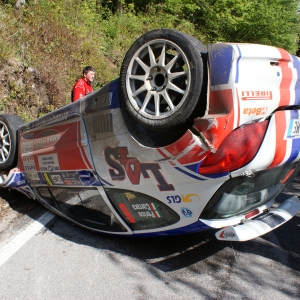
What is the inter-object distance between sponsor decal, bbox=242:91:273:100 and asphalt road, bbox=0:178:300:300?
65.2 inches

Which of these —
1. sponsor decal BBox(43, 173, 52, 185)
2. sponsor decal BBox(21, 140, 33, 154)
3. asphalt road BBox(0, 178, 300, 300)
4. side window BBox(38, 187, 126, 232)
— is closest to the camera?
asphalt road BBox(0, 178, 300, 300)

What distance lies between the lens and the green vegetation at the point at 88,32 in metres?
8.57

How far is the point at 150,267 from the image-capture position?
11.6 feet

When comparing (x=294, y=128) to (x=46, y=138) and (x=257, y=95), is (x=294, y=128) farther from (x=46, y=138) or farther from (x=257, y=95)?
(x=46, y=138)

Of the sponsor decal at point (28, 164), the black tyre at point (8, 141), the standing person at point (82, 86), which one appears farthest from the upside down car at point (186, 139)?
the standing person at point (82, 86)

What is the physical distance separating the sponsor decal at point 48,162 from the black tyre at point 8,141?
33.8 inches

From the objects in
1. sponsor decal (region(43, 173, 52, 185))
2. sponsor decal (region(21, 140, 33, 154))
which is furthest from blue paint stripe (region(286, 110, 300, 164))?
sponsor decal (region(21, 140, 33, 154))

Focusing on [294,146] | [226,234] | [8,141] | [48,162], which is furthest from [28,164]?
[294,146]

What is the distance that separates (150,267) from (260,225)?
116 centimetres

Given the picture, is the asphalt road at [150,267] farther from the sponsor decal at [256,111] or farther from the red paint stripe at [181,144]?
the sponsor decal at [256,111]

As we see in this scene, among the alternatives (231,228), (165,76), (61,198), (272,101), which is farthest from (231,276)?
(61,198)

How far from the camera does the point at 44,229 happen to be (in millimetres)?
4496

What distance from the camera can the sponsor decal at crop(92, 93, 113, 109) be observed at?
11.0 feet

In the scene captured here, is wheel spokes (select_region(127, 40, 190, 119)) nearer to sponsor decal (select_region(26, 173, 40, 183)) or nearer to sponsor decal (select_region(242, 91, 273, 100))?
sponsor decal (select_region(242, 91, 273, 100))
